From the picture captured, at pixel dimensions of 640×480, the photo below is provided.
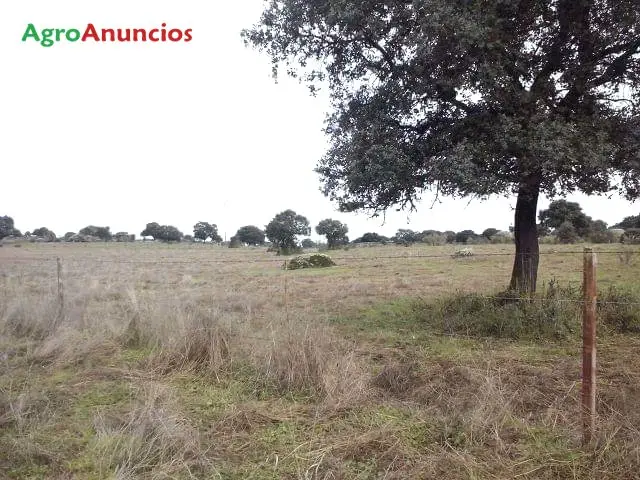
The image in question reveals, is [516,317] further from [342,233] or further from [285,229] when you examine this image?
[342,233]

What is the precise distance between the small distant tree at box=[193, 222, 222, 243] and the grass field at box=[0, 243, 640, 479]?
8027 cm

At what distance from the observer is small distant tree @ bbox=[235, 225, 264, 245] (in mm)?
77312

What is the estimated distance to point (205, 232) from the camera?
88.8 metres

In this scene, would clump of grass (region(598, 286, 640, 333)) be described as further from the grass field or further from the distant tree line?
the distant tree line

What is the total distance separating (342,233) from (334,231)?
47.6 inches

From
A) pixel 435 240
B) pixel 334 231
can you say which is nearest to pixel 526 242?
pixel 435 240

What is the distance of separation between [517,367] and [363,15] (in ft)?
21.3

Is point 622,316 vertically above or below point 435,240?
below

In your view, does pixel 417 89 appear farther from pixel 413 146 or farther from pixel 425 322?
pixel 425 322

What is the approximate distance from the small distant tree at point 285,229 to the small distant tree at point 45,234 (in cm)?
4040

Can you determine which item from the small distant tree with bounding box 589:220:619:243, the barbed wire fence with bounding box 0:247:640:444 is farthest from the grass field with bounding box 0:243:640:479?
the small distant tree with bounding box 589:220:619:243

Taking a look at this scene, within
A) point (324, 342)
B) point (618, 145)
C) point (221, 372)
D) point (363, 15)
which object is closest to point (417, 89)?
point (363, 15)

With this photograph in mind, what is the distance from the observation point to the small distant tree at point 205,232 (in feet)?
291

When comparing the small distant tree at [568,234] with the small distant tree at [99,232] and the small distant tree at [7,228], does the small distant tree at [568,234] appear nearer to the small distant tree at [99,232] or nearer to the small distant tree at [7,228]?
the small distant tree at [7,228]
